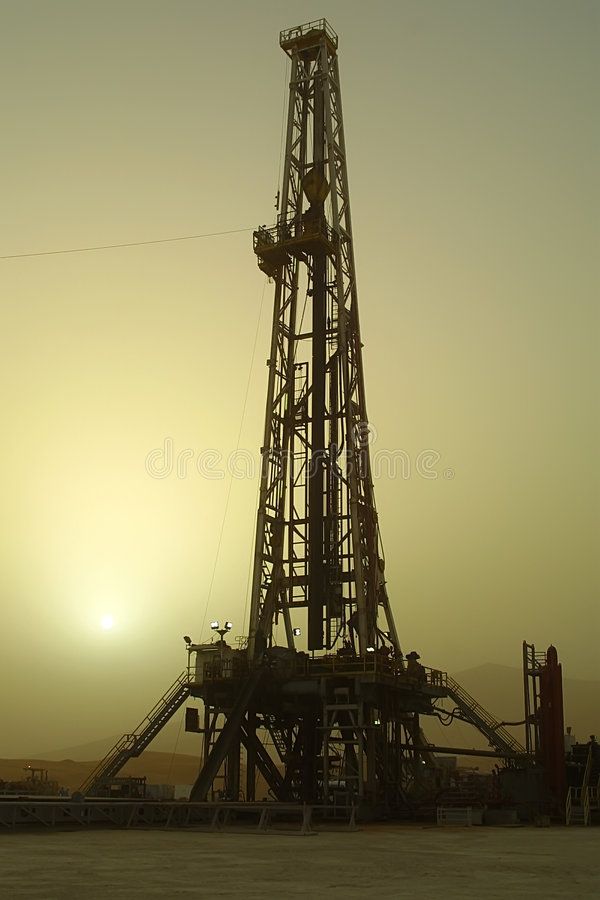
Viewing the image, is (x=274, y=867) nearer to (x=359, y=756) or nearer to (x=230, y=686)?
(x=359, y=756)

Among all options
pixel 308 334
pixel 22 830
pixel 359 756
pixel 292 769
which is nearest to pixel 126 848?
pixel 22 830

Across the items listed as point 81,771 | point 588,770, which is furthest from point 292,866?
point 81,771

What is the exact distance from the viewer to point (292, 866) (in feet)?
55.9

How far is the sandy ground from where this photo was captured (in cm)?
1352

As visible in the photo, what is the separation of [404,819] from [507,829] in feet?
23.6

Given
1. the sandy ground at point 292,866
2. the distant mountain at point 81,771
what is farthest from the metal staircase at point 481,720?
the distant mountain at point 81,771

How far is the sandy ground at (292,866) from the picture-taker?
532 inches

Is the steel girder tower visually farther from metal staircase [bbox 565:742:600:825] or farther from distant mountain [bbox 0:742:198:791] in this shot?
distant mountain [bbox 0:742:198:791]

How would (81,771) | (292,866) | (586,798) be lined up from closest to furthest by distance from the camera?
(292,866) → (586,798) → (81,771)

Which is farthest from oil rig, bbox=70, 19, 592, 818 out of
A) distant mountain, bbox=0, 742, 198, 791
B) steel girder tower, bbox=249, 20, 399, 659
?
distant mountain, bbox=0, 742, 198, 791

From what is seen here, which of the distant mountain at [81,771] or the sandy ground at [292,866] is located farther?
the distant mountain at [81,771]

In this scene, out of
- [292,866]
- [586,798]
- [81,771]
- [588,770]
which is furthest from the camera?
[81,771]

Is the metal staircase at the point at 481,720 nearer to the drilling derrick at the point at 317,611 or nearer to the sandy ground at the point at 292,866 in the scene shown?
the drilling derrick at the point at 317,611

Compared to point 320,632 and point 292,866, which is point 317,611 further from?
point 292,866
